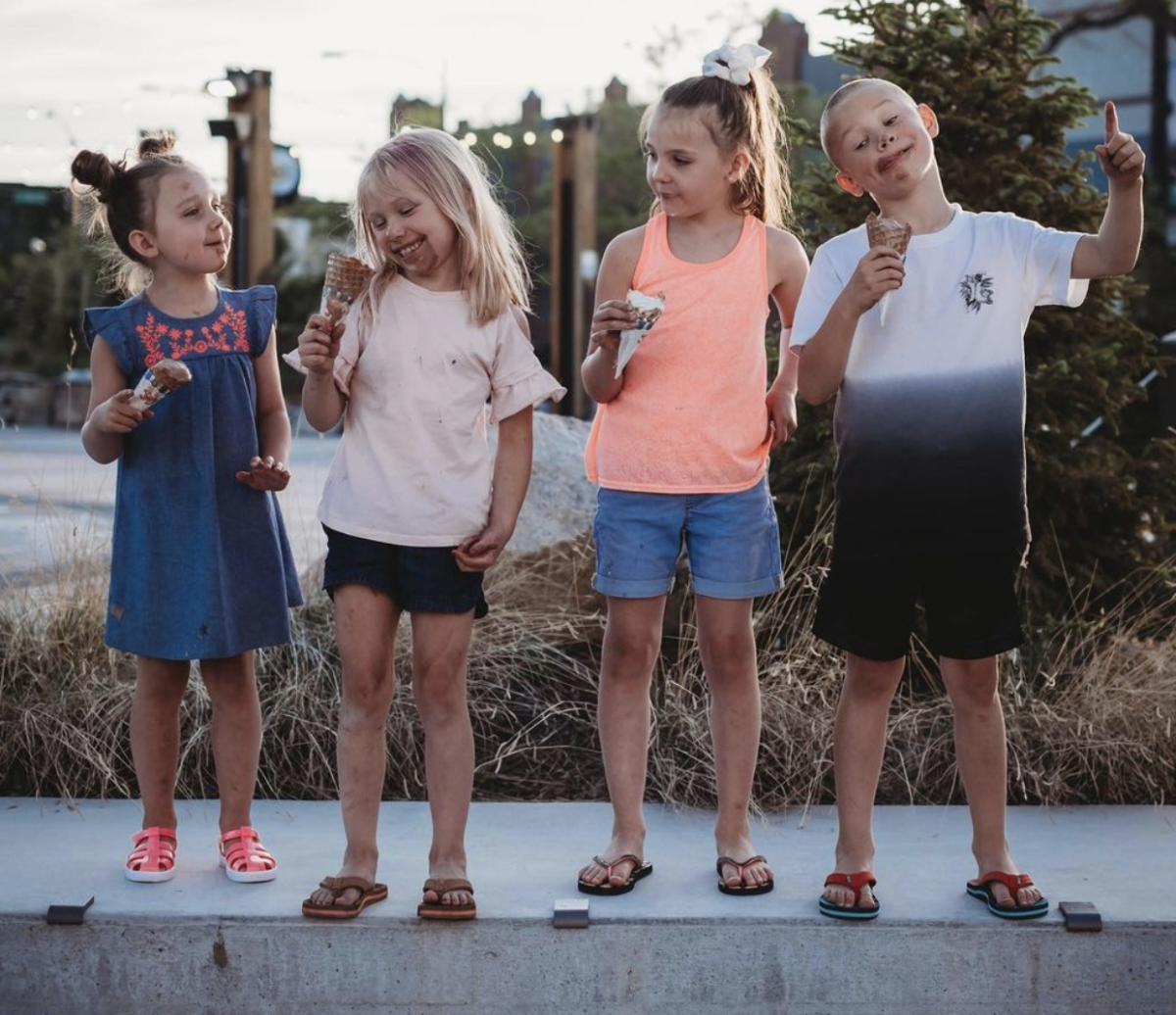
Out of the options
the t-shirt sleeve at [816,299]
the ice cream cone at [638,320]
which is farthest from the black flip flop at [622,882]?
the t-shirt sleeve at [816,299]

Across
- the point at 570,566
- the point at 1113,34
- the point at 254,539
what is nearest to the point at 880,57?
the point at 570,566

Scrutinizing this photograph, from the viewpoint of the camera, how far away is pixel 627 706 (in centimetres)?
357

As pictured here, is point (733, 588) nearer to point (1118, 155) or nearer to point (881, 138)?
point (881, 138)

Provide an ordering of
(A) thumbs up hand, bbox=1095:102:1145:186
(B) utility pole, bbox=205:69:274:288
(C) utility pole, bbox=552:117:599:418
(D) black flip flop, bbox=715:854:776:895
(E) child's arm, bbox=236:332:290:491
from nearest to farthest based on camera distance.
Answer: (A) thumbs up hand, bbox=1095:102:1145:186 < (D) black flip flop, bbox=715:854:776:895 < (E) child's arm, bbox=236:332:290:491 < (B) utility pole, bbox=205:69:274:288 < (C) utility pole, bbox=552:117:599:418

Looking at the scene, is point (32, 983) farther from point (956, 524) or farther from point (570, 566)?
point (570, 566)

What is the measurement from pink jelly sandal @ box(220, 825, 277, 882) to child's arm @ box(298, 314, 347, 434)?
3.23 feet

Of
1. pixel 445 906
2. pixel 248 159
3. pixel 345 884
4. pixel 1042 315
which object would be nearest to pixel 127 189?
pixel 345 884

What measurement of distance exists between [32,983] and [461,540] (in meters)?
1.30

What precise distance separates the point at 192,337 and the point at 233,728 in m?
0.90

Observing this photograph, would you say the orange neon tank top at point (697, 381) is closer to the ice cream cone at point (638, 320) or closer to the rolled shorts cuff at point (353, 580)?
the ice cream cone at point (638, 320)

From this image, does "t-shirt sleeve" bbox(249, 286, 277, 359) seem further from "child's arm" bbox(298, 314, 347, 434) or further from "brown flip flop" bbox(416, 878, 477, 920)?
"brown flip flop" bbox(416, 878, 477, 920)

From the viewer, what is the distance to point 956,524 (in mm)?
3266

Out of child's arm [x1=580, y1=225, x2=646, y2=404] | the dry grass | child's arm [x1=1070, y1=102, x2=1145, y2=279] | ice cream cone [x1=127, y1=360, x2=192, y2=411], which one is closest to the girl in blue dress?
ice cream cone [x1=127, y1=360, x2=192, y2=411]

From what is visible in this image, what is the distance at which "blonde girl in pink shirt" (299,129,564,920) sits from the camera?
10.8 feet
